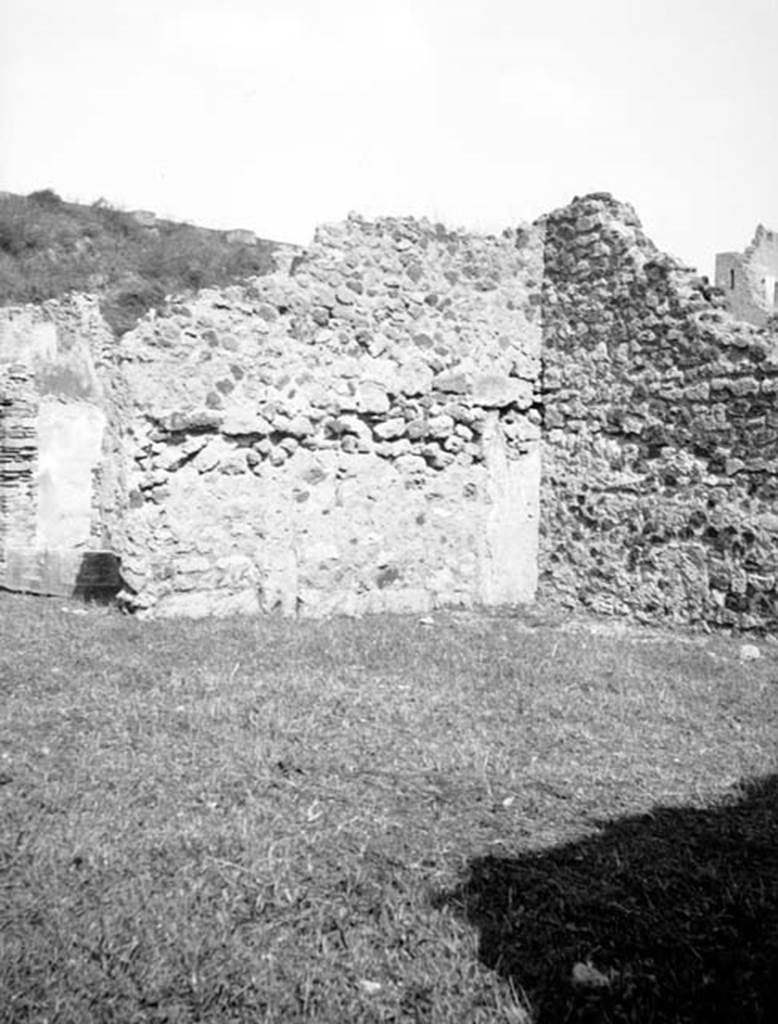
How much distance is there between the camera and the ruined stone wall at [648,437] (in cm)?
758

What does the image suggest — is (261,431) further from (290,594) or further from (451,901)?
(451,901)

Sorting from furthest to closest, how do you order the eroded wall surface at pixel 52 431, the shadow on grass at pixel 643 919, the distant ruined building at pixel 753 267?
the distant ruined building at pixel 753 267
the eroded wall surface at pixel 52 431
the shadow on grass at pixel 643 919

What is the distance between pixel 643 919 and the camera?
310cm

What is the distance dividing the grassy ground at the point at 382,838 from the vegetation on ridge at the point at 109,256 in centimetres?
1829

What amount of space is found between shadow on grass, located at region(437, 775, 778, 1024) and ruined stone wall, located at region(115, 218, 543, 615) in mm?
4413

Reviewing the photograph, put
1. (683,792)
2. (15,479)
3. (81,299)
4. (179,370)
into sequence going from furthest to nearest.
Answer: (81,299), (15,479), (179,370), (683,792)

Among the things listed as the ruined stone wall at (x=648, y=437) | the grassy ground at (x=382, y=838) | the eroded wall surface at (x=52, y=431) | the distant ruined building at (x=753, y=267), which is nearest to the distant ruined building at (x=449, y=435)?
the ruined stone wall at (x=648, y=437)

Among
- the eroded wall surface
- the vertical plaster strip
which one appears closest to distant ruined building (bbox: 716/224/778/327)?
the eroded wall surface

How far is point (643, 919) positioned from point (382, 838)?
0.98 m

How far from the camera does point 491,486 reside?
8.77 meters

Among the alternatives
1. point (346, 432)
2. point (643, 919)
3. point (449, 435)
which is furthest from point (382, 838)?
point (449, 435)

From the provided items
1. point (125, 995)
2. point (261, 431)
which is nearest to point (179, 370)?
point (261, 431)

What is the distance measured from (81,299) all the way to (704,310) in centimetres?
902

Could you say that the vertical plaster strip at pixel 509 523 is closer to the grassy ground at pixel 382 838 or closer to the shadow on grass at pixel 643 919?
the grassy ground at pixel 382 838
